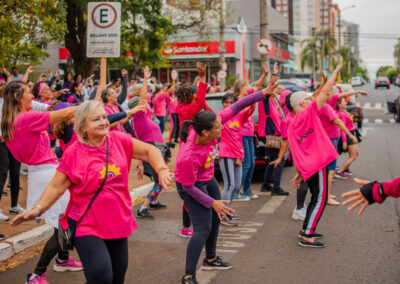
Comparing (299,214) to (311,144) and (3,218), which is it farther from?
(3,218)

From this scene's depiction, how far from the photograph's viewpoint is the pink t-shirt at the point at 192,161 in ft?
14.2

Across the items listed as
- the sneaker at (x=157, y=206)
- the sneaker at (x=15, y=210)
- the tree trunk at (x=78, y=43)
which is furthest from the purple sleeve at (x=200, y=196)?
the tree trunk at (x=78, y=43)

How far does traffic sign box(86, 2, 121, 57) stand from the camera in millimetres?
7527

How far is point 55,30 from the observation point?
12438 millimetres

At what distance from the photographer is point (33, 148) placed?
4664 millimetres

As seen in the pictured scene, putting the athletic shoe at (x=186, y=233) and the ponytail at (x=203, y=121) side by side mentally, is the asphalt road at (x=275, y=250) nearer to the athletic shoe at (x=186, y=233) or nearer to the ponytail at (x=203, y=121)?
the athletic shoe at (x=186, y=233)

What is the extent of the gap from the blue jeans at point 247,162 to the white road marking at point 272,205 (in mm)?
454

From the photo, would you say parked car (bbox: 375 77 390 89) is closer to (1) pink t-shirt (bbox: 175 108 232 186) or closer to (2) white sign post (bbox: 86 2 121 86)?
(2) white sign post (bbox: 86 2 121 86)

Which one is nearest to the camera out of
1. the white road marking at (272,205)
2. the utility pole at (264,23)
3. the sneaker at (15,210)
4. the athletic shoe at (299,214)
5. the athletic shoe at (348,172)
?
the athletic shoe at (299,214)

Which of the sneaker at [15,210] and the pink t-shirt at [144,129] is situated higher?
the pink t-shirt at [144,129]

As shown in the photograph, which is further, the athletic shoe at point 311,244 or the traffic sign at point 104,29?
the traffic sign at point 104,29

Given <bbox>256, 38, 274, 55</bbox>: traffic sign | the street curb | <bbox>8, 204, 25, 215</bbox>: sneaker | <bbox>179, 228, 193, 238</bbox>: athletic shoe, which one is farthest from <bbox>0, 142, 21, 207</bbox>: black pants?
<bbox>256, 38, 274, 55</bbox>: traffic sign

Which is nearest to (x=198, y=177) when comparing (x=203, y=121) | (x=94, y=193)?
(x=203, y=121)

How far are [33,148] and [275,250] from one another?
279 centimetres
